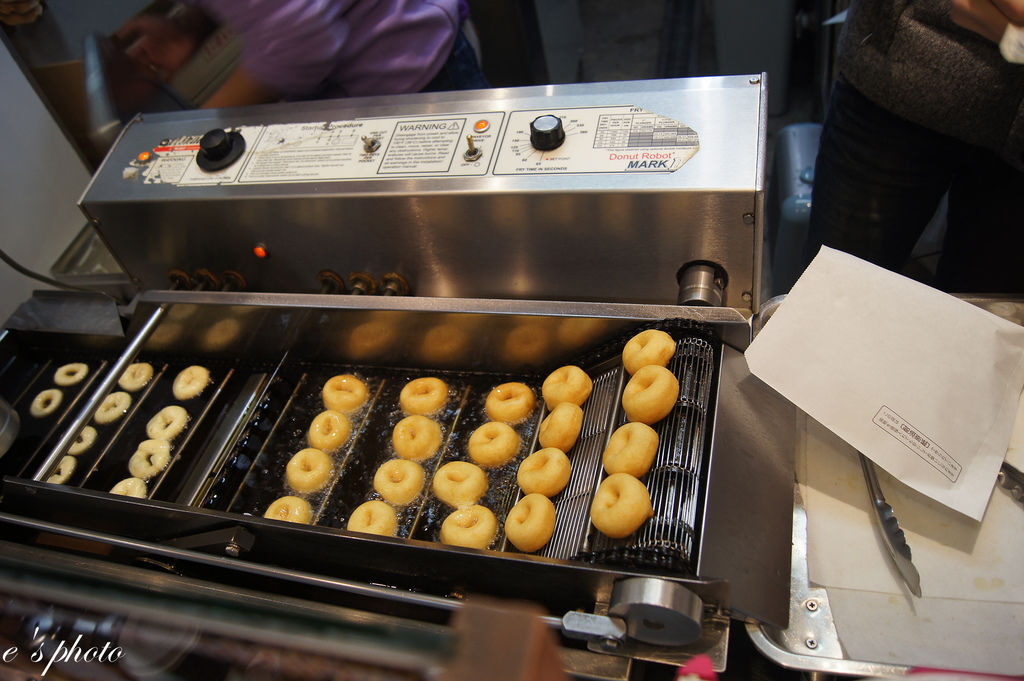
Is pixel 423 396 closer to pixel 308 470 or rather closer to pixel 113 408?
pixel 308 470

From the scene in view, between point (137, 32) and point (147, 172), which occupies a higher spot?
point (137, 32)

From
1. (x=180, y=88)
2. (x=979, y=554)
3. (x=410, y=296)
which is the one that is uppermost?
(x=180, y=88)

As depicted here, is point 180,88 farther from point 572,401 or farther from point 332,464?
point 572,401

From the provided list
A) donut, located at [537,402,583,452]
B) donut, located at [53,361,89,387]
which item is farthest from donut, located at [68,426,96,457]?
donut, located at [537,402,583,452]

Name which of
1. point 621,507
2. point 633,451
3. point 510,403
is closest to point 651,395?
point 633,451

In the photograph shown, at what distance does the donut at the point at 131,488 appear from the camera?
A: 155 centimetres

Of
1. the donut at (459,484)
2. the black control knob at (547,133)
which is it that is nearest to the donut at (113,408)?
the donut at (459,484)

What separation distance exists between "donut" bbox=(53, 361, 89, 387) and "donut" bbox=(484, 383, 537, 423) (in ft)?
3.74

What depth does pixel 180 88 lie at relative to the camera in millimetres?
2195

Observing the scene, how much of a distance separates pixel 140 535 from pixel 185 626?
90cm

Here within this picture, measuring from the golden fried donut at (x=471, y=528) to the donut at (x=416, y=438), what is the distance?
7.8 inches

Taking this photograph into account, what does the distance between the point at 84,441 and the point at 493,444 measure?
103 centimetres

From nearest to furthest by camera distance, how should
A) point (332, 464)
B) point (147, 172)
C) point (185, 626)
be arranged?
point (185, 626) < point (332, 464) < point (147, 172)

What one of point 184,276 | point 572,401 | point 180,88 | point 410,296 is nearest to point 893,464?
point 572,401
